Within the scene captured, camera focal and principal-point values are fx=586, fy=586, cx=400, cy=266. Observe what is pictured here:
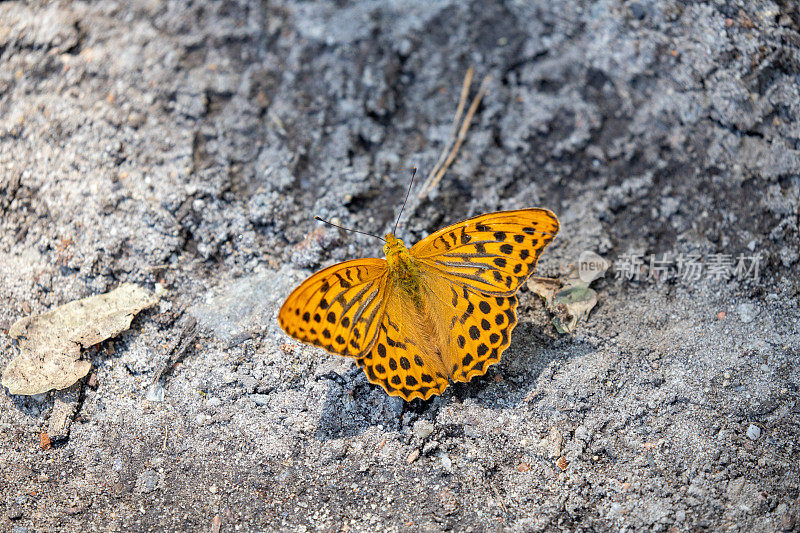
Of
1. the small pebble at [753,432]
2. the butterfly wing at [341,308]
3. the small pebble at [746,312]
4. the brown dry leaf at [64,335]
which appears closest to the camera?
the butterfly wing at [341,308]

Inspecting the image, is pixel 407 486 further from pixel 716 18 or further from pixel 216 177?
pixel 716 18

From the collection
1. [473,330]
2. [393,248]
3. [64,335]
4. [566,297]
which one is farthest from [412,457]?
[64,335]

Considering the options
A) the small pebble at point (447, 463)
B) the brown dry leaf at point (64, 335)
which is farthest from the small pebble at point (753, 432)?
the brown dry leaf at point (64, 335)

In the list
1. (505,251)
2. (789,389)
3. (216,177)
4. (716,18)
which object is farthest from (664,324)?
(216,177)

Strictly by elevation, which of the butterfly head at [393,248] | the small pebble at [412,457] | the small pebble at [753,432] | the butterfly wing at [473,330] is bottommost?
the small pebble at [753,432]

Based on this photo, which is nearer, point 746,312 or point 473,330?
point 473,330

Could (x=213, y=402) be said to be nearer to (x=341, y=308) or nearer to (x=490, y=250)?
(x=341, y=308)

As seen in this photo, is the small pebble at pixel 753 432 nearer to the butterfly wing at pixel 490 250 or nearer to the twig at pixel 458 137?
the butterfly wing at pixel 490 250

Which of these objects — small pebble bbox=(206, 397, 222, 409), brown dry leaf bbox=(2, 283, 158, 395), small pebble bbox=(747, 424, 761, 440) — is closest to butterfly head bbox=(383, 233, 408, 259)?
small pebble bbox=(206, 397, 222, 409)
